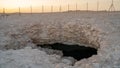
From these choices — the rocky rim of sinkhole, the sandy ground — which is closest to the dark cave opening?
the rocky rim of sinkhole

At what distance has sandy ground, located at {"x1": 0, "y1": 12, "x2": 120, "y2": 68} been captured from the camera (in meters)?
10.6

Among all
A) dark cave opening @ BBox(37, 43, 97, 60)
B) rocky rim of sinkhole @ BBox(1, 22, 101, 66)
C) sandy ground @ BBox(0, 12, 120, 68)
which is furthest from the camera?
dark cave opening @ BBox(37, 43, 97, 60)

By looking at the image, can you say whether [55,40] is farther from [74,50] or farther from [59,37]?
[74,50]

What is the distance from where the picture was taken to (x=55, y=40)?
17984mm

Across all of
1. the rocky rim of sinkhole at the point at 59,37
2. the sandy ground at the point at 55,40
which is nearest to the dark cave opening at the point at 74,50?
the rocky rim of sinkhole at the point at 59,37

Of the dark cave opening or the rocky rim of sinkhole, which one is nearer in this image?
the rocky rim of sinkhole

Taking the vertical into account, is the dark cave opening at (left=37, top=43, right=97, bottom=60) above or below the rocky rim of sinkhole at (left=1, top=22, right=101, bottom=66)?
below

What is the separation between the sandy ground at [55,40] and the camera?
1056 cm

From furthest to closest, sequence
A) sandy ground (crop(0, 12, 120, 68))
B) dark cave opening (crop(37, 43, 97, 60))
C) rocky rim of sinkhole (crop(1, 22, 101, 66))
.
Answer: dark cave opening (crop(37, 43, 97, 60)) → rocky rim of sinkhole (crop(1, 22, 101, 66)) → sandy ground (crop(0, 12, 120, 68))

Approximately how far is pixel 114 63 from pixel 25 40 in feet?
27.3

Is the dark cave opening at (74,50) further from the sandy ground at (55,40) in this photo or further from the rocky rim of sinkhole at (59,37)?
the sandy ground at (55,40)

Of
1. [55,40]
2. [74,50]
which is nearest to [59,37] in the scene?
[55,40]

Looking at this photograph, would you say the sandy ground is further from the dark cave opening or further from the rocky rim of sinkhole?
the dark cave opening

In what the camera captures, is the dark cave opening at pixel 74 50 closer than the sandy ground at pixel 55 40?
No
